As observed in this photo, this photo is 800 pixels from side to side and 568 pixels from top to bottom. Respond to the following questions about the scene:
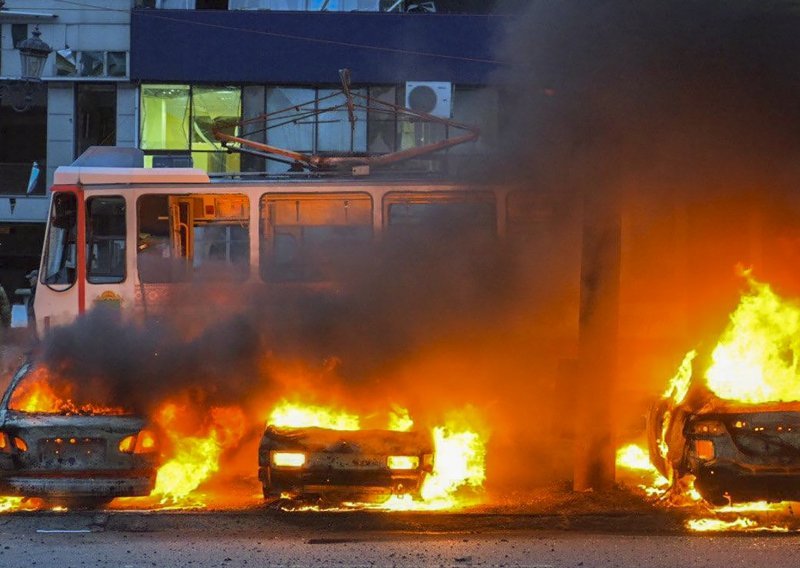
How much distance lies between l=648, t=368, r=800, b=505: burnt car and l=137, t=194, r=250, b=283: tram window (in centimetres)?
551

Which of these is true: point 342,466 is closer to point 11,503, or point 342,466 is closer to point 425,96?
point 11,503

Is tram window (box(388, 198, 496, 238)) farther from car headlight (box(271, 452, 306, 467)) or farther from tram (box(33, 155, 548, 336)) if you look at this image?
car headlight (box(271, 452, 306, 467))

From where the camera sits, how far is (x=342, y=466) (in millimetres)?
7152

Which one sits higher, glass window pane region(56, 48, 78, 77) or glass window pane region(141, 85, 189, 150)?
glass window pane region(56, 48, 78, 77)

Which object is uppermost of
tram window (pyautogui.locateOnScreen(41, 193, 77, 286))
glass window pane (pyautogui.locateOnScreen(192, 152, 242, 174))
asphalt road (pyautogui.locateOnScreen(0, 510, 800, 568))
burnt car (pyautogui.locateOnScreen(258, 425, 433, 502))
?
glass window pane (pyautogui.locateOnScreen(192, 152, 242, 174))

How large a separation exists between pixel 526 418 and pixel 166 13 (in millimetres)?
13406

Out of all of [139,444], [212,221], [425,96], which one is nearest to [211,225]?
[212,221]

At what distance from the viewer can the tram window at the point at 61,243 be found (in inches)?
407

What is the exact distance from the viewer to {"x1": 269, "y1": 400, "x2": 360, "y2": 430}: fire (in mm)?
7824

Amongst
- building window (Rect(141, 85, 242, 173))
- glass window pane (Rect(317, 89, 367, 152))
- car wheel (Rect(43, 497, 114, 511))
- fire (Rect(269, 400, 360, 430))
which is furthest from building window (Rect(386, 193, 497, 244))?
building window (Rect(141, 85, 242, 173))

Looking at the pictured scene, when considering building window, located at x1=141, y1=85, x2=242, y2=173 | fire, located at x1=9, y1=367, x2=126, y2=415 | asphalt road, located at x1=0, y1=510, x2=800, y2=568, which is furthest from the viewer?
Answer: building window, located at x1=141, y1=85, x2=242, y2=173

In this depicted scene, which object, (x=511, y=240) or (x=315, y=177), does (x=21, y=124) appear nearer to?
(x=315, y=177)

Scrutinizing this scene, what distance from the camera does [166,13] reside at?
18.8 meters

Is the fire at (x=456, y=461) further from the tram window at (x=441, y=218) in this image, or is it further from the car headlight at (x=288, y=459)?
the tram window at (x=441, y=218)
